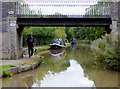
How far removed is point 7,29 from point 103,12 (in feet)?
28.0

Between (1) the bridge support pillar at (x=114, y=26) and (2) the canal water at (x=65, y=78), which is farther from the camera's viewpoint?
(1) the bridge support pillar at (x=114, y=26)

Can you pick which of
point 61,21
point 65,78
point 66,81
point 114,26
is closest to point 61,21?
point 61,21

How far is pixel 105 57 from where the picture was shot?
11352mm

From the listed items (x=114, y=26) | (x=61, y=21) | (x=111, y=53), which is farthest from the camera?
(x=61, y=21)

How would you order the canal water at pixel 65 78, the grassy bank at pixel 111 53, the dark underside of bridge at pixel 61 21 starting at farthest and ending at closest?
the dark underside of bridge at pixel 61 21 → the grassy bank at pixel 111 53 → the canal water at pixel 65 78

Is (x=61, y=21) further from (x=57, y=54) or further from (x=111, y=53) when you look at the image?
(x=57, y=54)

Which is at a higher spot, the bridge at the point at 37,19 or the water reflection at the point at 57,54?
the bridge at the point at 37,19

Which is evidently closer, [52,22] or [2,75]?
[2,75]

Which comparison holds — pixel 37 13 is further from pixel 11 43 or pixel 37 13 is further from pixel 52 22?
pixel 11 43

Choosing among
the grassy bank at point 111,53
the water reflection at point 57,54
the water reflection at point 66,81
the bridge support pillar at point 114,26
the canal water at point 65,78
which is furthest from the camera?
the water reflection at point 57,54

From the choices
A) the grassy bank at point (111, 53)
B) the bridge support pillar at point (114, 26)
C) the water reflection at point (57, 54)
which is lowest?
the water reflection at point (57, 54)

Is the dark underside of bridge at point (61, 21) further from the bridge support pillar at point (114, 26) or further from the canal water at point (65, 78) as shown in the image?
the canal water at point (65, 78)

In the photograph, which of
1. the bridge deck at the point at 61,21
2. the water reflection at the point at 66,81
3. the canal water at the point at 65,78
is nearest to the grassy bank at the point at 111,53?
the canal water at the point at 65,78

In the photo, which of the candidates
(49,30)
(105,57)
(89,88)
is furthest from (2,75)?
(49,30)
